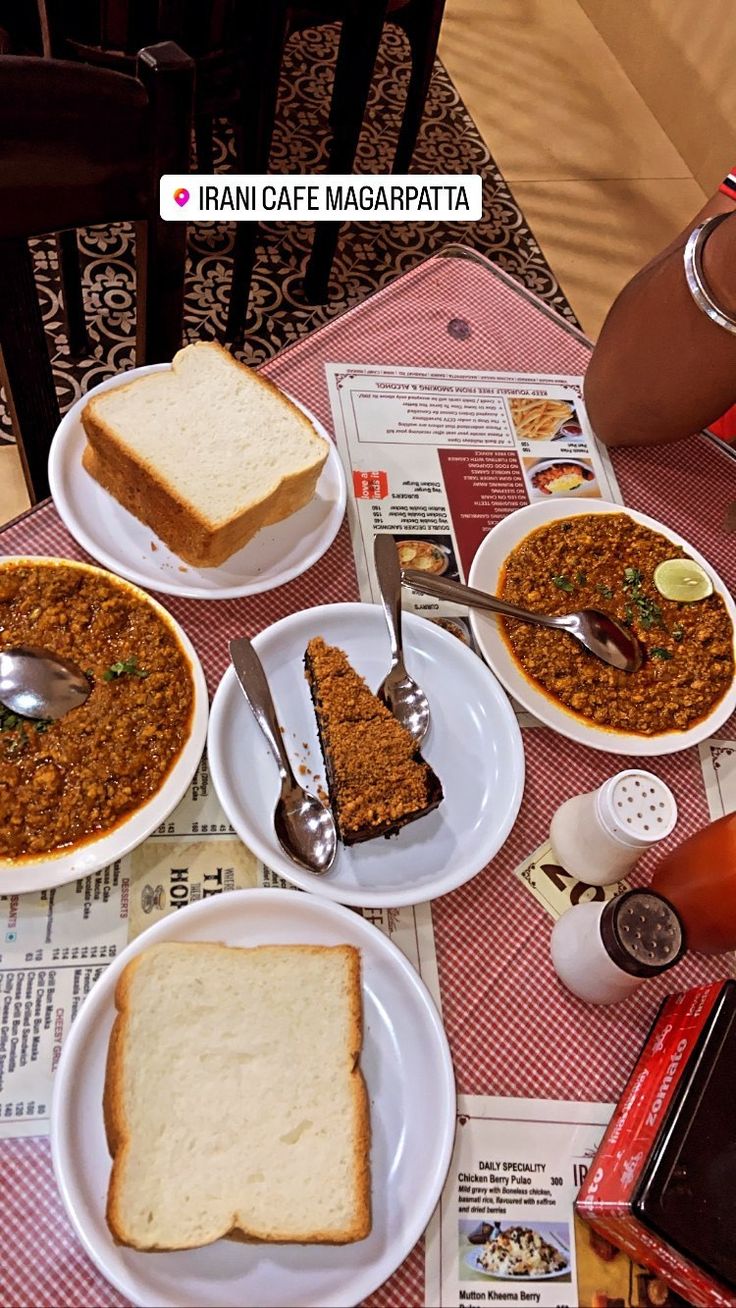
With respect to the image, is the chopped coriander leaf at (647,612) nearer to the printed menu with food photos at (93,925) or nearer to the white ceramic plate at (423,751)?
the white ceramic plate at (423,751)

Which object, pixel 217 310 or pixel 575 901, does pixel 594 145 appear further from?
pixel 575 901

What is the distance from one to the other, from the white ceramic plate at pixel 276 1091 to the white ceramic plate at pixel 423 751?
0.21 ft

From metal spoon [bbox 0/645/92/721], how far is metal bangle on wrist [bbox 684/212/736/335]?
0.94 metres

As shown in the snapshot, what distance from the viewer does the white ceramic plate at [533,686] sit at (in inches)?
47.9

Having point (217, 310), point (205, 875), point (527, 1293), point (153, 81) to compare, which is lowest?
point (217, 310)

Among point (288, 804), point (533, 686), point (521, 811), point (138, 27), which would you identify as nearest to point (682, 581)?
point (533, 686)

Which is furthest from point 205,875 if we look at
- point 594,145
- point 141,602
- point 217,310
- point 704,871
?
point 594,145

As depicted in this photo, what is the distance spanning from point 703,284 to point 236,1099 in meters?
1.14

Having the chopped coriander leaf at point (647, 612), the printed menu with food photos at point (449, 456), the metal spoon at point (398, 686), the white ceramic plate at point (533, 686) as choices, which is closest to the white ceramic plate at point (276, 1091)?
the metal spoon at point (398, 686)

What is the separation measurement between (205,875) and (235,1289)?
1.29 feet

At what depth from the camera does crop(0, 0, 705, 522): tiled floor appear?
3510 mm

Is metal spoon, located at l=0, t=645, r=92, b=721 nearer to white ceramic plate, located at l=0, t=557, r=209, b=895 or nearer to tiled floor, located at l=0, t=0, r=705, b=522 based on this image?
white ceramic plate, located at l=0, t=557, r=209, b=895

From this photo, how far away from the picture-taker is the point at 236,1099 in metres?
0.89

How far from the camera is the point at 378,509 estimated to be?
1.39m
